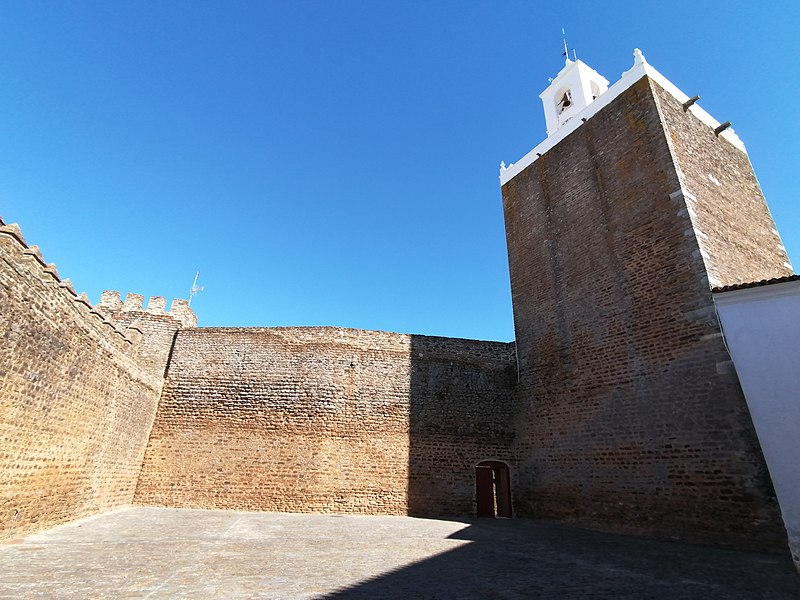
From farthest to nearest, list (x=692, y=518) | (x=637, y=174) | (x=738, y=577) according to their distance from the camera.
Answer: (x=637, y=174)
(x=692, y=518)
(x=738, y=577)

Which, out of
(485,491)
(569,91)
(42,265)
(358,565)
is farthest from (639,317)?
(42,265)

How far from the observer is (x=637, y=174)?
11.2m

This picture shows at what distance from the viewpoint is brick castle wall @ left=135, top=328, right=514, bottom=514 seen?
12.1 meters

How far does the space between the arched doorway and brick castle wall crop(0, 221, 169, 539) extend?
10.1 meters

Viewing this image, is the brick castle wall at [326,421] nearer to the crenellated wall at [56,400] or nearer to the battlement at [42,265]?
the crenellated wall at [56,400]

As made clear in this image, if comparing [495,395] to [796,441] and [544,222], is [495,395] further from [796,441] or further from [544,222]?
[796,441]

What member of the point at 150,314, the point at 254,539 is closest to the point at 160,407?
the point at 150,314

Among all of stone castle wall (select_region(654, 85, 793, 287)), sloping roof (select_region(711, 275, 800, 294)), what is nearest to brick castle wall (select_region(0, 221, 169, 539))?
sloping roof (select_region(711, 275, 800, 294))

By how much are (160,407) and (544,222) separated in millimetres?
13510

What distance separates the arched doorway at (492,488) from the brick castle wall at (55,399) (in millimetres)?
10122

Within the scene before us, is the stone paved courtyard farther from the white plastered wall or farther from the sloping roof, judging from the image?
the sloping roof

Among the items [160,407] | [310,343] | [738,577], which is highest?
[310,343]

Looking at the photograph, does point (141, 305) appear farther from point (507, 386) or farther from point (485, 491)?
point (485, 491)

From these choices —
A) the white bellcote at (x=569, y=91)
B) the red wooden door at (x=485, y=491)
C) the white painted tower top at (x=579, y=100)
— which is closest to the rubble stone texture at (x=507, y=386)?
the white painted tower top at (x=579, y=100)
